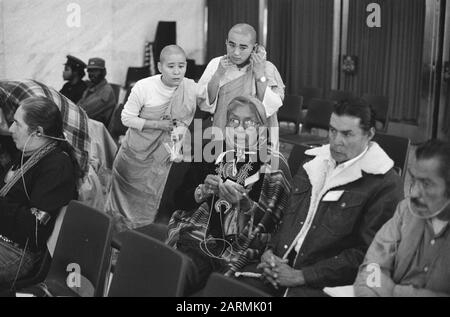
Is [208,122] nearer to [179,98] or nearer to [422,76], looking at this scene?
[179,98]

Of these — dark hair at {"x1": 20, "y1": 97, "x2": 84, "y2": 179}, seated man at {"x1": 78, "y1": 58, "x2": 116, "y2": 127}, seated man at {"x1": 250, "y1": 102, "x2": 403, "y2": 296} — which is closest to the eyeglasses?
seated man at {"x1": 250, "y1": 102, "x2": 403, "y2": 296}

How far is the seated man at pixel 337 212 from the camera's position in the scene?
2254 mm

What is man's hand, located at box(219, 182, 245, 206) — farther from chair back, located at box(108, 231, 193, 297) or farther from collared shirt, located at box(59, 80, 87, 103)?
collared shirt, located at box(59, 80, 87, 103)

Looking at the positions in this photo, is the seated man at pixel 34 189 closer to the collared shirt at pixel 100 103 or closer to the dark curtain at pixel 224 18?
the collared shirt at pixel 100 103

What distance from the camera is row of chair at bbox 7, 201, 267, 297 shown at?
1776mm

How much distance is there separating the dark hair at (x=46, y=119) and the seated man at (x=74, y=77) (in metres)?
3.44

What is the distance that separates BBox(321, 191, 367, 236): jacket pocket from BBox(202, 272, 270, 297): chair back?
78cm

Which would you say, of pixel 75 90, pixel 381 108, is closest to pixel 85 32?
pixel 75 90

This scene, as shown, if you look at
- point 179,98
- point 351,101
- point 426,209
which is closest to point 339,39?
point 179,98

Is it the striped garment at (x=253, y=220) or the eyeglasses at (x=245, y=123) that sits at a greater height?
the eyeglasses at (x=245, y=123)

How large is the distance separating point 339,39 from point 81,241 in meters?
6.45

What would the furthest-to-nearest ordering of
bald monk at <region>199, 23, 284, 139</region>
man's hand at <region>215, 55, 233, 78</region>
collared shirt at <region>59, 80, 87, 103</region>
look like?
collared shirt at <region>59, 80, 87, 103</region>, man's hand at <region>215, 55, 233, 78</region>, bald monk at <region>199, 23, 284, 139</region>

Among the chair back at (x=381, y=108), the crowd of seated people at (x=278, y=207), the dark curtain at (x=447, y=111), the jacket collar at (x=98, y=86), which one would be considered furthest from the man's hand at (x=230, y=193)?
the dark curtain at (x=447, y=111)

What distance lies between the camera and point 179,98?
3998 mm
